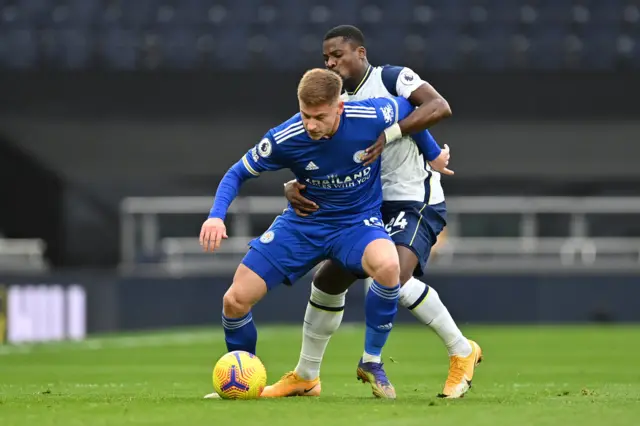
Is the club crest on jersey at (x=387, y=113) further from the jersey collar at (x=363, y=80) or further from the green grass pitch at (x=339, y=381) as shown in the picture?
the green grass pitch at (x=339, y=381)

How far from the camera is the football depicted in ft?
21.4

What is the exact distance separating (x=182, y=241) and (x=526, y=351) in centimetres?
728

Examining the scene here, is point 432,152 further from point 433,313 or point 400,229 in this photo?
point 433,313

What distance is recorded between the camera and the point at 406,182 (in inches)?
284

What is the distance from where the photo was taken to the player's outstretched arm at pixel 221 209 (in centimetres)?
634

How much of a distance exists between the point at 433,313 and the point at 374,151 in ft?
3.15

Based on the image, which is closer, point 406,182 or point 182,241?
point 406,182

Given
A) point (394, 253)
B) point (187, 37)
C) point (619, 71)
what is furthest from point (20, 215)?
point (394, 253)

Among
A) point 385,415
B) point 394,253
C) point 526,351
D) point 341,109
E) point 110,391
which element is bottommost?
point 526,351

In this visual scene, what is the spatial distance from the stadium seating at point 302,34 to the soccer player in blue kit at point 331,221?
14.9m

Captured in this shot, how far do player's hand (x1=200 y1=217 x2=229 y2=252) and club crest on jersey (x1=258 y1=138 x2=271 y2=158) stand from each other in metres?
0.46

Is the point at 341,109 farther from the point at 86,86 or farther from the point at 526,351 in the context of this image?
the point at 86,86

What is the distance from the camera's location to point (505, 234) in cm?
1948

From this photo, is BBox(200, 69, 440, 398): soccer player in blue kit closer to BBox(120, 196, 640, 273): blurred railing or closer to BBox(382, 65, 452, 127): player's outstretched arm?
BBox(382, 65, 452, 127): player's outstretched arm
